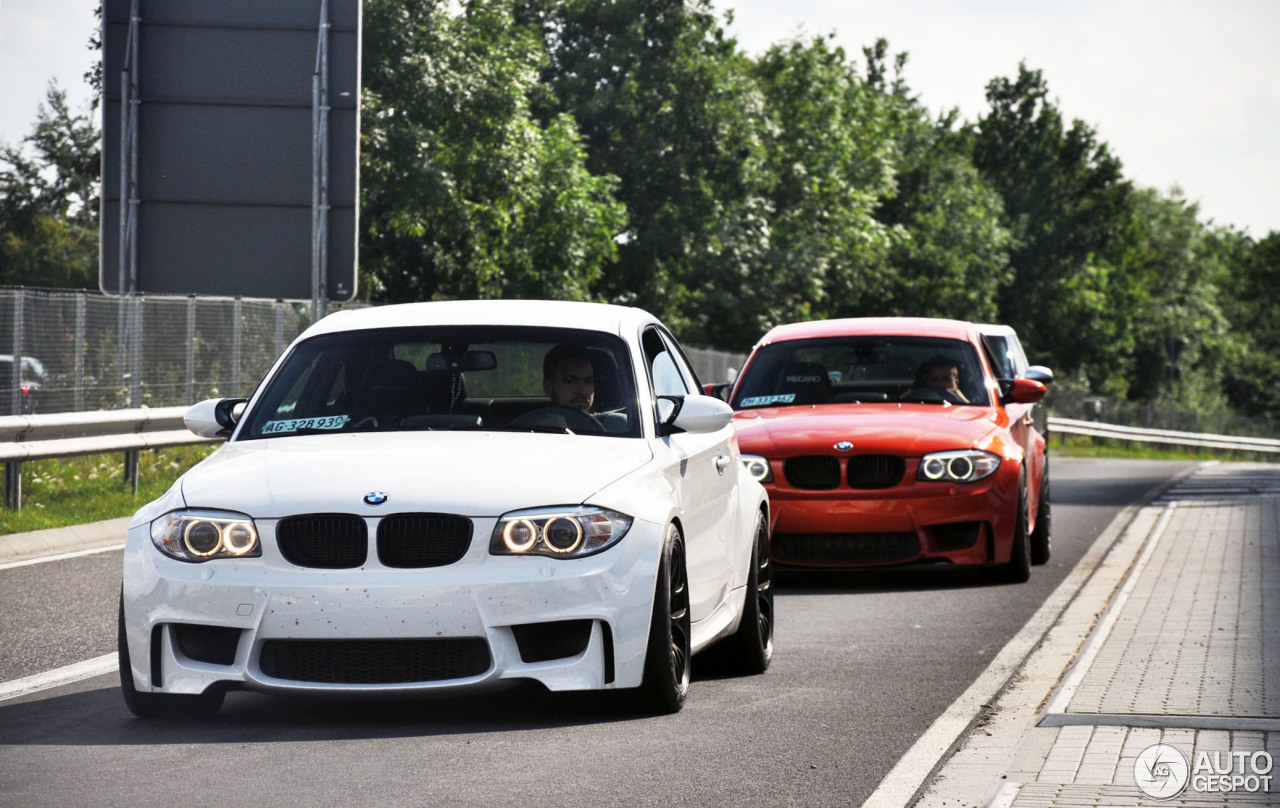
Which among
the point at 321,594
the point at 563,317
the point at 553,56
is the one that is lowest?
the point at 321,594

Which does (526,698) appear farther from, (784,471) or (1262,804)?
(784,471)

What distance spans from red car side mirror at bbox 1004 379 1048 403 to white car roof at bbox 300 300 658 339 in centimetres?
549

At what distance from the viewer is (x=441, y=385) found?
7.72 meters

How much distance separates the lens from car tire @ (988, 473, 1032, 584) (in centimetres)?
1243

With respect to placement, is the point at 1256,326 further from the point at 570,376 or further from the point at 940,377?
the point at 570,376

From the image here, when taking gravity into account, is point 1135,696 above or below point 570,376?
below

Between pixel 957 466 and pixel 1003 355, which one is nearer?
pixel 957 466

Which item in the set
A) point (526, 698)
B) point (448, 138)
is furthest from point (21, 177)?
point (526, 698)

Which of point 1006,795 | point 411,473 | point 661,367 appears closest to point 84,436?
point 661,367

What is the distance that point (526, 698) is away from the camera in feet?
24.4

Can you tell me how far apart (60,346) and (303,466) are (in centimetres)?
1293

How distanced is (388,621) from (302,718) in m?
0.89

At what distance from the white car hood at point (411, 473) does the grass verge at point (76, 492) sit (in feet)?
26.0

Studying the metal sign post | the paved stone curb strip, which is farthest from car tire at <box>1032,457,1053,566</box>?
the metal sign post
